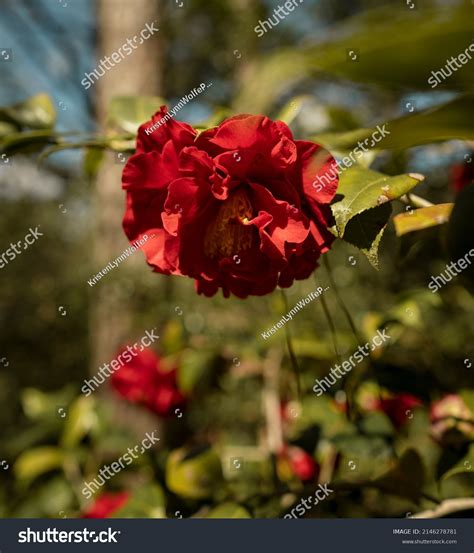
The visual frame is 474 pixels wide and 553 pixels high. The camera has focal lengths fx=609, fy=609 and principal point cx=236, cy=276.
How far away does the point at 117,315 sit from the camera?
5.50 ft

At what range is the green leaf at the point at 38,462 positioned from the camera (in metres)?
1.22

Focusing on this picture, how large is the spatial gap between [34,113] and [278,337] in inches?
25.4

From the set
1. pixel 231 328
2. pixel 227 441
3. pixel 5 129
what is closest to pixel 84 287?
pixel 231 328

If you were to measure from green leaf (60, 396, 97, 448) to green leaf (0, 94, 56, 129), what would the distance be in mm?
722

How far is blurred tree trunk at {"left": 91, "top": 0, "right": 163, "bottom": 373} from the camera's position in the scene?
168cm

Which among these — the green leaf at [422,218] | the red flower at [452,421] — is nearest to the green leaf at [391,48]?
the green leaf at [422,218]

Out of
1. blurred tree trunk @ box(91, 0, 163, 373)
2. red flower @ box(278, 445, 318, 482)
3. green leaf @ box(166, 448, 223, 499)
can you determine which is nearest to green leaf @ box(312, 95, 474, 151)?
green leaf @ box(166, 448, 223, 499)

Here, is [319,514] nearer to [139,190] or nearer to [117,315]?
[139,190]
